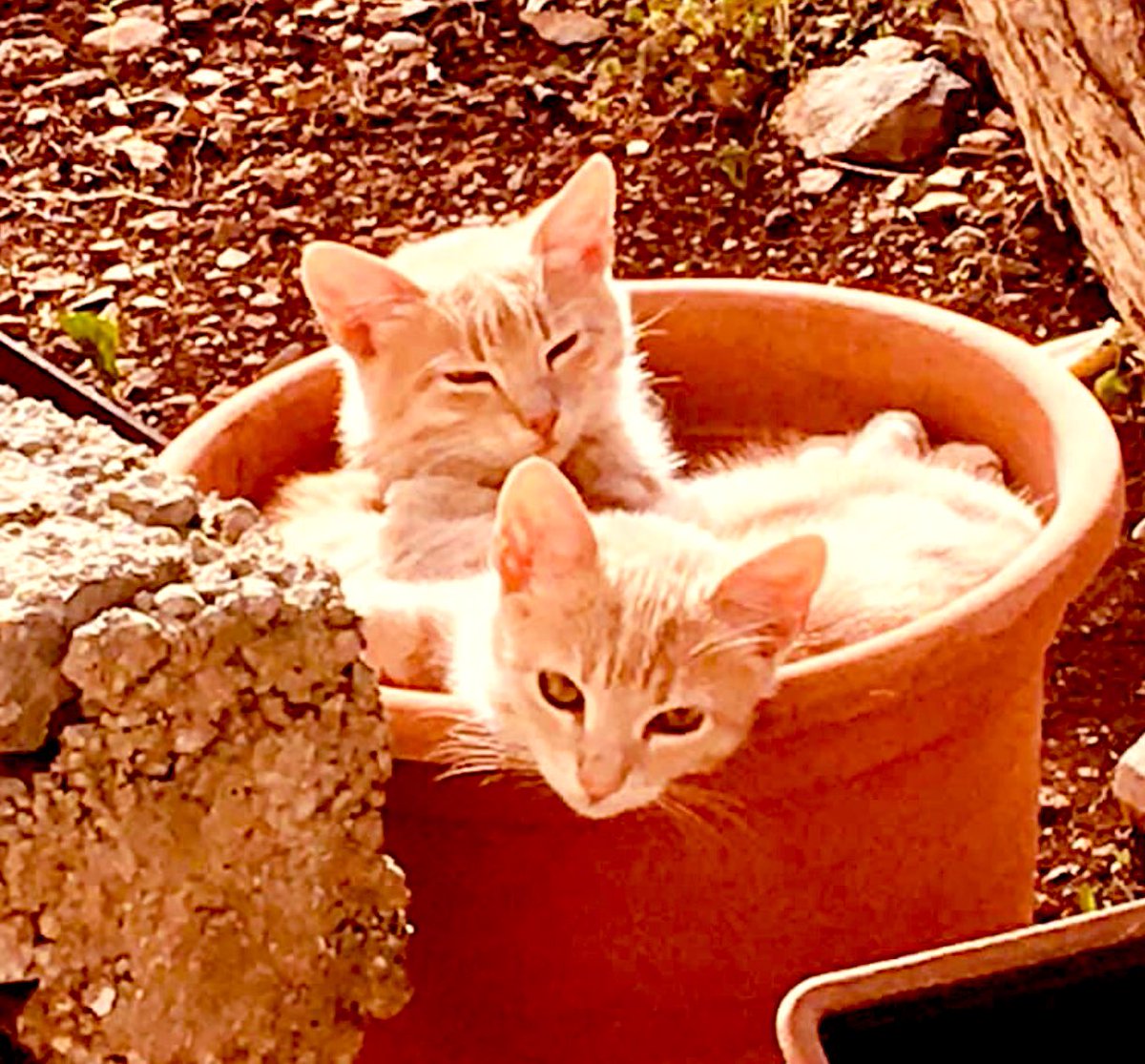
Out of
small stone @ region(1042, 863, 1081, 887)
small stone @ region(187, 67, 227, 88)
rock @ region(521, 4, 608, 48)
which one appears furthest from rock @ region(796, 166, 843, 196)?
small stone @ region(1042, 863, 1081, 887)

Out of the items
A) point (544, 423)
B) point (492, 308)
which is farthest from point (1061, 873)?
point (492, 308)

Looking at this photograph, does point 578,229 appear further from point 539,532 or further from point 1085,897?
point 1085,897

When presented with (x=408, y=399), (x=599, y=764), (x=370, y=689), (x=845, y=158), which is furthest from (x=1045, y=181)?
(x=370, y=689)

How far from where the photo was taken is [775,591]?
6.00ft

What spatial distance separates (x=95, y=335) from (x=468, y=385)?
3.13 ft

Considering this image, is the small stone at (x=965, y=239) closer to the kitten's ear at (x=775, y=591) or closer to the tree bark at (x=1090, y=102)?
the tree bark at (x=1090, y=102)

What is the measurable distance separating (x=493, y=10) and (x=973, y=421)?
5.29 feet

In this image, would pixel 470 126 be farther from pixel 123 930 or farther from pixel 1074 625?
pixel 123 930

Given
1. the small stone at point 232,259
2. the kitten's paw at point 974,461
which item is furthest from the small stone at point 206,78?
the kitten's paw at point 974,461

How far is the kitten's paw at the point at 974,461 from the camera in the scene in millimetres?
2256

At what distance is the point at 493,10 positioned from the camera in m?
3.66

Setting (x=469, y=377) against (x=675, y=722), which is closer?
(x=675, y=722)

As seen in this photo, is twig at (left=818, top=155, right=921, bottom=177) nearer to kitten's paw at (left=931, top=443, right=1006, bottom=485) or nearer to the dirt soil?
the dirt soil

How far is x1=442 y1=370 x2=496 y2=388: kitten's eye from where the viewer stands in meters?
2.23
